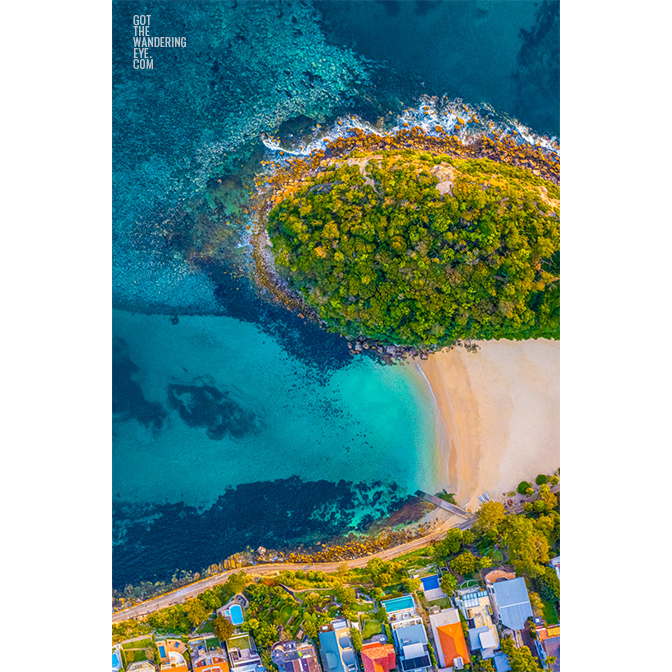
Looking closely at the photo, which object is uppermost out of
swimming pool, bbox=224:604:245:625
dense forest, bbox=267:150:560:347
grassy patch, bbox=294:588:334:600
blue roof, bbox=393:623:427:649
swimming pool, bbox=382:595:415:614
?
dense forest, bbox=267:150:560:347

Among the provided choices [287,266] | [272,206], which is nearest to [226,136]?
[272,206]

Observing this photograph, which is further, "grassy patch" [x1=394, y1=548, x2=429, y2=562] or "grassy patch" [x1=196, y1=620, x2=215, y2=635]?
"grassy patch" [x1=394, y1=548, x2=429, y2=562]

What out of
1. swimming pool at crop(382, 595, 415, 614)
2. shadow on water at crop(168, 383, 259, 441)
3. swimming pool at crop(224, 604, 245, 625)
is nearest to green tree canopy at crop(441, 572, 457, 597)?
swimming pool at crop(382, 595, 415, 614)

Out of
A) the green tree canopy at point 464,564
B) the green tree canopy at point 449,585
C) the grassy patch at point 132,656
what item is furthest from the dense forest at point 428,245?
the grassy patch at point 132,656

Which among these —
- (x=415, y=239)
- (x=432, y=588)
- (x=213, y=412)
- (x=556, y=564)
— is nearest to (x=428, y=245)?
(x=415, y=239)

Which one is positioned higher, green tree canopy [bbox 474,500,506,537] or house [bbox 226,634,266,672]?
green tree canopy [bbox 474,500,506,537]

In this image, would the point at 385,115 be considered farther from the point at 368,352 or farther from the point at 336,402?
the point at 336,402

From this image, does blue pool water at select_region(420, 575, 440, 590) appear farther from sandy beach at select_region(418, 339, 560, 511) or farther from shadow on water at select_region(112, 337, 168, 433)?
shadow on water at select_region(112, 337, 168, 433)
